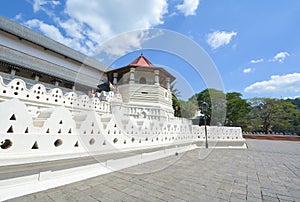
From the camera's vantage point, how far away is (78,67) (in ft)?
56.5

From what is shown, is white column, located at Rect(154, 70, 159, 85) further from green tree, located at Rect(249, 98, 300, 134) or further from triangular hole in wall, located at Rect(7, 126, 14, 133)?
green tree, located at Rect(249, 98, 300, 134)

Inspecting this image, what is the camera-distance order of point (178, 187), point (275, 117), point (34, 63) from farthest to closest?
point (275, 117)
point (34, 63)
point (178, 187)

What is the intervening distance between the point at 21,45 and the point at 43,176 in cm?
1487

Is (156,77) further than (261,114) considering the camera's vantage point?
No

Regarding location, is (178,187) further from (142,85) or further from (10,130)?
(142,85)

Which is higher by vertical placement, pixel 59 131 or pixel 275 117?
pixel 275 117

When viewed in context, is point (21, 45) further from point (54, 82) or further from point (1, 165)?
point (1, 165)

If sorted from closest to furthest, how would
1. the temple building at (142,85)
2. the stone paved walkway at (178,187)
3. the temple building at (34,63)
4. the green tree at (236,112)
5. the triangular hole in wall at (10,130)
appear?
the triangular hole in wall at (10,130) → the stone paved walkway at (178,187) → the temple building at (34,63) → the temple building at (142,85) → the green tree at (236,112)

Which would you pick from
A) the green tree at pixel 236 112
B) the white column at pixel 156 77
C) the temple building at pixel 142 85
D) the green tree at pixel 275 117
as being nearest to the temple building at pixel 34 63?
the temple building at pixel 142 85

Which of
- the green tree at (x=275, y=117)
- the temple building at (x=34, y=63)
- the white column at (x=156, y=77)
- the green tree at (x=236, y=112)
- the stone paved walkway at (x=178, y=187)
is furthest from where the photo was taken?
the green tree at (x=275, y=117)

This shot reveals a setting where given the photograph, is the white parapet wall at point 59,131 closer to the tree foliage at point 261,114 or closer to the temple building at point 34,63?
the temple building at point 34,63

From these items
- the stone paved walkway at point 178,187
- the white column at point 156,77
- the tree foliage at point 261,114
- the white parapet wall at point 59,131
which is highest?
the white column at point 156,77

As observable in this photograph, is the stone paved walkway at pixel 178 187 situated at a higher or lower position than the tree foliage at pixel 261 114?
lower

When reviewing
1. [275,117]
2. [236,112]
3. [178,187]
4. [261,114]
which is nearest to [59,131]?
[178,187]
